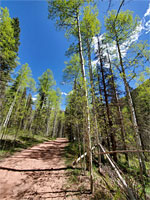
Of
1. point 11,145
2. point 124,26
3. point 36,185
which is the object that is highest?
point 124,26

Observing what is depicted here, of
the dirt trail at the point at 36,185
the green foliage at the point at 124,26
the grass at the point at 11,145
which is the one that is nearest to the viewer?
the dirt trail at the point at 36,185

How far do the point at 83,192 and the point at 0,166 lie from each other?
16.0ft

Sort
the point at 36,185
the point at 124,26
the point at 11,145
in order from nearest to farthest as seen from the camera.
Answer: the point at 36,185 < the point at 124,26 < the point at 11,145

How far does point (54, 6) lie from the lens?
183 inches

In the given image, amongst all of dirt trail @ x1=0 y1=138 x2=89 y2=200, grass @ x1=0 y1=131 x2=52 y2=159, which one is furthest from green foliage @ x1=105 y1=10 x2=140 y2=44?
grass @ x1=0 y1=131 x2=52 y2=159

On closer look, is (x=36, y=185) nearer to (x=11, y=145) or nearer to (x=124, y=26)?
(x=11, y=145)

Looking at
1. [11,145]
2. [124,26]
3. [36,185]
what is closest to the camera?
[36,185]

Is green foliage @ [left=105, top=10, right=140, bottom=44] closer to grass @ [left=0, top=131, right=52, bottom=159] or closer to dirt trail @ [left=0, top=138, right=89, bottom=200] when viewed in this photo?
dirt trail @ [left=0, top=138, right=89, bottom=200]

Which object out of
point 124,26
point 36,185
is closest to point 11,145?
point 36,185

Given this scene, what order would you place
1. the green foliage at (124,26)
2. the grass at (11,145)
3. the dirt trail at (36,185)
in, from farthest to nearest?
1. the grass at (11,145)
2. the green foliage at (124,26)
3. the dirt trail at (36,185)

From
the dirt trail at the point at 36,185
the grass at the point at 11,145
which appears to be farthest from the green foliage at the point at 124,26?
the grass at the point at 11,145

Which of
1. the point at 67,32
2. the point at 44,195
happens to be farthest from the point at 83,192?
the point at 67,32

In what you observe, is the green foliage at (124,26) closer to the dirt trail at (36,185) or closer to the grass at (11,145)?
the dirt trail at (36,185)

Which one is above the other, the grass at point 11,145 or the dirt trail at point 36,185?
the grass at point 11,145
